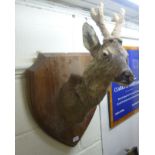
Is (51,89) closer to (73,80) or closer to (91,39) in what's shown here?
(73,80)

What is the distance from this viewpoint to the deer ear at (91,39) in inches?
19.2

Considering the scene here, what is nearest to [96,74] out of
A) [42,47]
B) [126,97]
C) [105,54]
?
[105,54]

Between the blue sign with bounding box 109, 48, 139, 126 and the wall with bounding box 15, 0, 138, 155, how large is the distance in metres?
0.06

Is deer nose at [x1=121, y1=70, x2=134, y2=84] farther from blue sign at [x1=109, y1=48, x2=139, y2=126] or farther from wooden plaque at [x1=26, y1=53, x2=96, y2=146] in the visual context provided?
blue sign at [x1=109, y1=48, x2=139, y2=126]

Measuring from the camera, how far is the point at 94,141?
0.73 m

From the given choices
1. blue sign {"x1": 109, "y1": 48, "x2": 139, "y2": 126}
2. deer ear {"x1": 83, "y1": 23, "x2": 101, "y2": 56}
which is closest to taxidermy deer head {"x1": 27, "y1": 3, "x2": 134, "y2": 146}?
deer ear {"x1": 83, "y1": 23, "x2": 101, "y2": 56}

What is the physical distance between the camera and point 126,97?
2.72ft

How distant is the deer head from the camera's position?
1.47 ft

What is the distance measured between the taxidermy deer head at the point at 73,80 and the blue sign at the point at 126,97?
9.7 inches

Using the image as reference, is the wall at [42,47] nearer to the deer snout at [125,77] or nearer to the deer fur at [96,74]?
the deer fur at [96,74]

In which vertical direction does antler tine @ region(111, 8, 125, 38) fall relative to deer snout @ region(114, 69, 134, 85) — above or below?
above

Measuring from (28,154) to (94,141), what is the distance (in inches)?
12.1

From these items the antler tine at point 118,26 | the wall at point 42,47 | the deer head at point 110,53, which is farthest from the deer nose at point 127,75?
the wall at point 42,47
